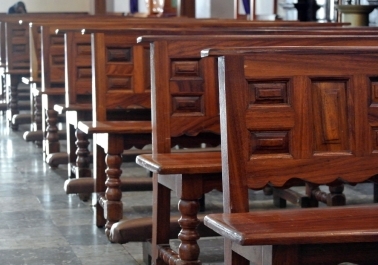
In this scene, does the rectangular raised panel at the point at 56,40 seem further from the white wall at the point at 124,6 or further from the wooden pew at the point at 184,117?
the white wall at the point at 124,6

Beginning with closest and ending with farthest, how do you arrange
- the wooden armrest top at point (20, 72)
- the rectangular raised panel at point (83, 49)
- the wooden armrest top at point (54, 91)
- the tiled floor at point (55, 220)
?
the tiled floor at point (55, 220) < the rectangular raised panel at point (83, 49) < the wooden armrest top at point (54, 91) < the wooden armrest top at point (20, 72)

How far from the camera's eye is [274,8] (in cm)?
896

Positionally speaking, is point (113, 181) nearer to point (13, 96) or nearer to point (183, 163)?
point (183, 163)

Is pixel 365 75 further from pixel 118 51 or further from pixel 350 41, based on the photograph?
pixel 118 51

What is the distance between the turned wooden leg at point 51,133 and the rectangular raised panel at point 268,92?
3752mm

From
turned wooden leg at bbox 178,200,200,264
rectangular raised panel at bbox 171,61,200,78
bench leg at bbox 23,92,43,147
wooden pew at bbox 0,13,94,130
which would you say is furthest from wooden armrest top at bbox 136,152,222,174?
wooden pew at bbox 0,13,94,130

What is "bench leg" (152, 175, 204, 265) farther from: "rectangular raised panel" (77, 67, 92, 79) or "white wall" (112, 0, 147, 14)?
"white wall" (112, 0, 147, 14)

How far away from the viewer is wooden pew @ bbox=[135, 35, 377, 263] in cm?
290

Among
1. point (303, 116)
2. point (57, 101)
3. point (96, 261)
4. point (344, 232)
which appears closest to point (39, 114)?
point (57, 101)

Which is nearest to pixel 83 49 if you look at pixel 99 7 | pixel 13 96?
pixel 13 96

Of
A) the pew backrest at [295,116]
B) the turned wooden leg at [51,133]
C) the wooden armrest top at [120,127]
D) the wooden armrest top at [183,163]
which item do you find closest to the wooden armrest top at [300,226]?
the pew backrest at [295,116]

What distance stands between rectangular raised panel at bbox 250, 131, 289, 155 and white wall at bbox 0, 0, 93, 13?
47.3 ft

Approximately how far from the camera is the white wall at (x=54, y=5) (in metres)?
16.5

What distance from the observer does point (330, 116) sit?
240cm
